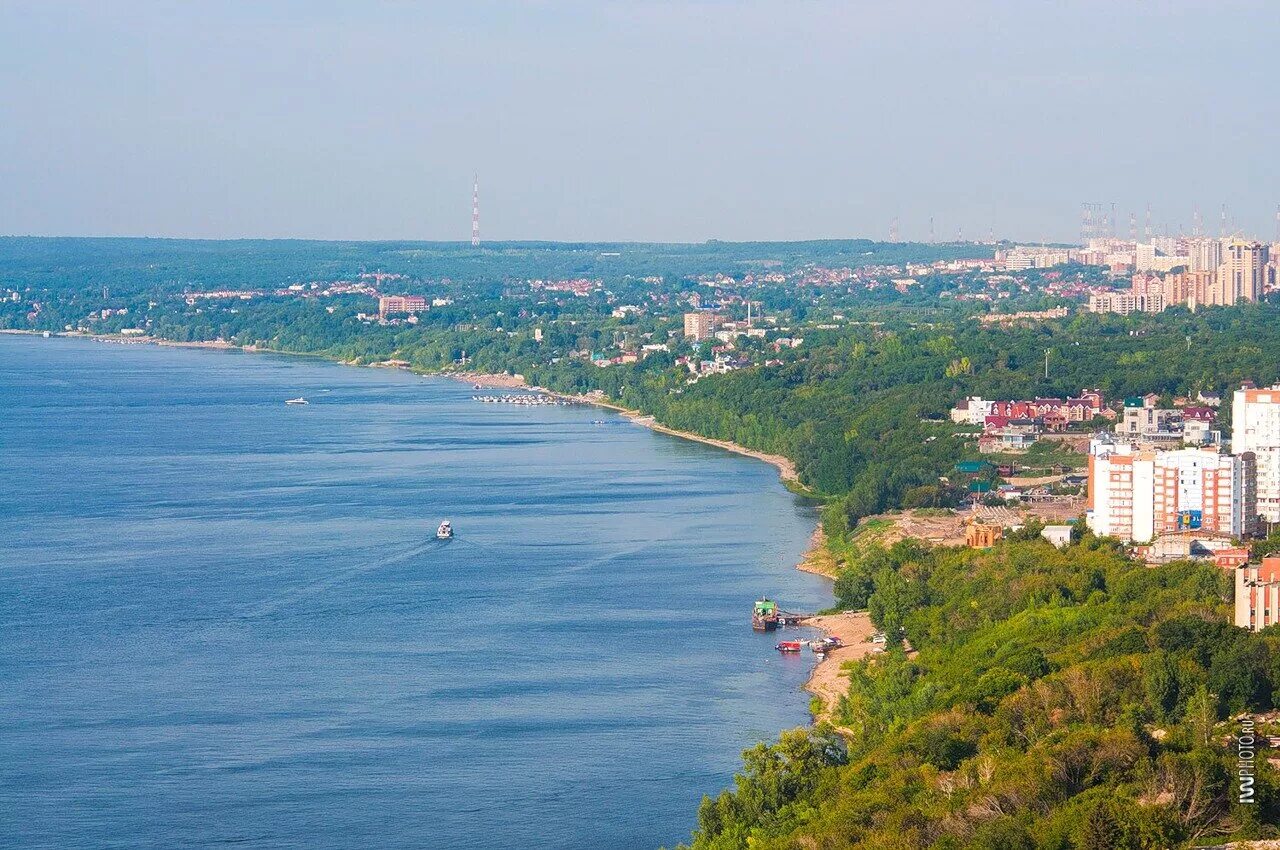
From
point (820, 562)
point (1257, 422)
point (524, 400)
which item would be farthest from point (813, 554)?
point (524, 400)

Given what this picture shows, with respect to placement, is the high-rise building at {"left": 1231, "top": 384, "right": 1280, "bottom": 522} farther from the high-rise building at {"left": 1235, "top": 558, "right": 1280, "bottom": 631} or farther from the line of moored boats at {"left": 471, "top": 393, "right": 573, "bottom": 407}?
the line of moored boats at {"left": 471, "top": 393, "right": 573, "bottom": 407}

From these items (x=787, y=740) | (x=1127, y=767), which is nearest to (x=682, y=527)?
(x=787, y=740)

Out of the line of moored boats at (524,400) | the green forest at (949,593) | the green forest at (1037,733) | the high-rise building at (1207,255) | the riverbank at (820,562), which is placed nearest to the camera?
the green forest at (1037,733)

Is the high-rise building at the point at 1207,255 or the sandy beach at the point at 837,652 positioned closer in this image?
the sandy beach at the point at 837,652

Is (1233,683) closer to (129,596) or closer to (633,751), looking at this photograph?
(633,751)

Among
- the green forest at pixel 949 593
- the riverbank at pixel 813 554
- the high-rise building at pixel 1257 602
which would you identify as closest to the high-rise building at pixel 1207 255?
the green forest at pixel 949 593

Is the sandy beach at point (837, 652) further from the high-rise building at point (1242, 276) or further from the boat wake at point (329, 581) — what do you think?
the high-rise building at point (1242, 276)

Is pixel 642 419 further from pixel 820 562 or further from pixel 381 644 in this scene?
pixel 381 644
